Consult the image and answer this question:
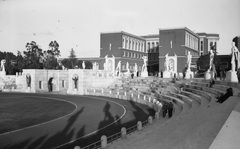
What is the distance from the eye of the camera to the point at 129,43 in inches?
3091

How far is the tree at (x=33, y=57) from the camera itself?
66900mm

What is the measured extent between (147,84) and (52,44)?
159 ft

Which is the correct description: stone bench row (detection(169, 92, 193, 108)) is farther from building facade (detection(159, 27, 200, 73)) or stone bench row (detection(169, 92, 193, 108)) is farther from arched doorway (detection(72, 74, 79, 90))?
building facade (detection(159, 27, 200, 73))

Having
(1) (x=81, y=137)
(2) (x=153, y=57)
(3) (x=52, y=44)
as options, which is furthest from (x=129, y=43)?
(1) (x=81, y=137)

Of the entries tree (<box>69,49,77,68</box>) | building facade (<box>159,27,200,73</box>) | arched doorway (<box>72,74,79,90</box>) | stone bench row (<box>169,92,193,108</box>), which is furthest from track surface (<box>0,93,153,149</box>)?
tree (<box>69,49,77,68</box>)

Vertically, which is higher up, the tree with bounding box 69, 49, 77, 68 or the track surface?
the tree with bounding box 69, 49, 77, 68

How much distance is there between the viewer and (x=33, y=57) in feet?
225

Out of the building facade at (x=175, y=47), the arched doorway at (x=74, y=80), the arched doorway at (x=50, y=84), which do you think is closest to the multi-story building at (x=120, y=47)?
the building facade at (x=175, y=47)

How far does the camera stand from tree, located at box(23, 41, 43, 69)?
6690cm

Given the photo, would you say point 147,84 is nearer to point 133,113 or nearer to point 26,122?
point 133,113

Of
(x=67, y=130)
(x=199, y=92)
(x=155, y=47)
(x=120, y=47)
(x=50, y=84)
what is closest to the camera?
(x=67, y=130)

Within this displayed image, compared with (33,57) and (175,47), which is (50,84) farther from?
(175,47)

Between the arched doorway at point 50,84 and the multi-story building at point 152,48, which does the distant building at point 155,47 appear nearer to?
the multi-story building at point 152,48

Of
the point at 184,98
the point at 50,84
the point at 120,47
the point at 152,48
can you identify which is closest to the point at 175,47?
the point at 120,47
